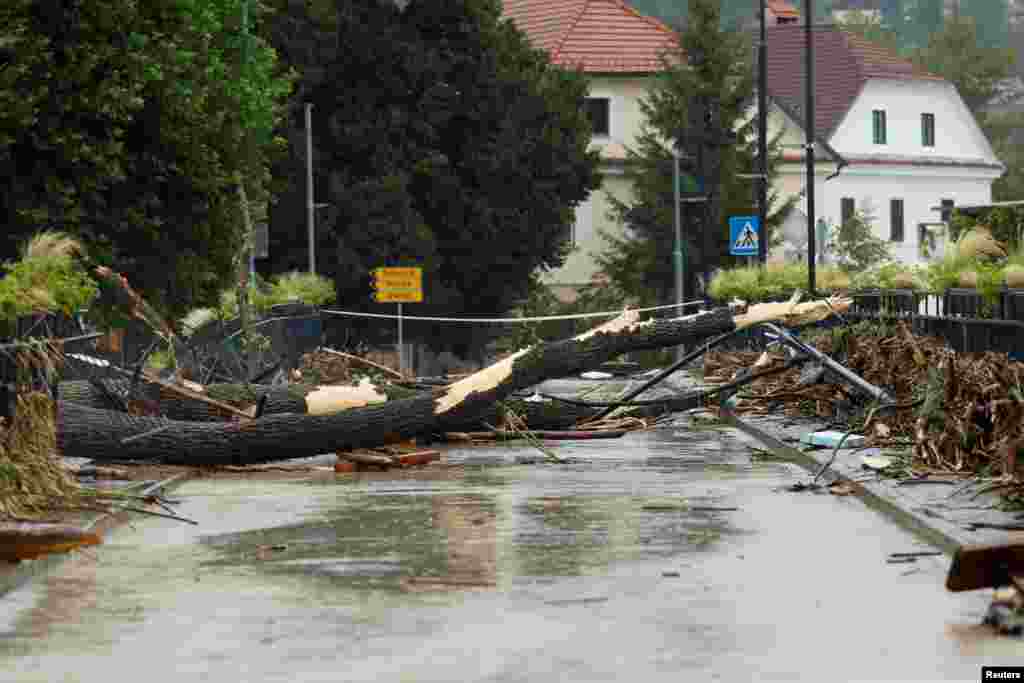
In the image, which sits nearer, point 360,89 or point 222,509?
point 222,509

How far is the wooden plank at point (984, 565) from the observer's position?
1033cm

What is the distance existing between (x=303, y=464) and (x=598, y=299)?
67.7 meters

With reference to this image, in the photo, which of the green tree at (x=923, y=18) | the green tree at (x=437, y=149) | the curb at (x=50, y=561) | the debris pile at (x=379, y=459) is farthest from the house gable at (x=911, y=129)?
the green tree at (x=923, y=18)

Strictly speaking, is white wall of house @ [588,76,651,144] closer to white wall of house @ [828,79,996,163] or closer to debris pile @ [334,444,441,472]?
white wall of house @ [828,79,996,163]

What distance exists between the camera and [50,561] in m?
13.0

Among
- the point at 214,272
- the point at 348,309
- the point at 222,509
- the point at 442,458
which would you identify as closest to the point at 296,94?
the point at 348,309

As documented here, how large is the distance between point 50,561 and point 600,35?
281 feet

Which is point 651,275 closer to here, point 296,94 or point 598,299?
point 598,299

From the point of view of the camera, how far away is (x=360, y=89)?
61.9 m

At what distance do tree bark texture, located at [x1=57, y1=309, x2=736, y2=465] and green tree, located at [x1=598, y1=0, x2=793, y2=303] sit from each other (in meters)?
56.8

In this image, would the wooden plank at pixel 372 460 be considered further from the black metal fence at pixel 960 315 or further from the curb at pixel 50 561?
the black metal fence at pixel 960 315

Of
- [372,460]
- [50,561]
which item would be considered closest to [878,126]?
[372,460]

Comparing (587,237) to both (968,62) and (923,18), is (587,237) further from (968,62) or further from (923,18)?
(923,18)

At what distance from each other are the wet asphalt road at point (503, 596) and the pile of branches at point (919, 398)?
97cm
